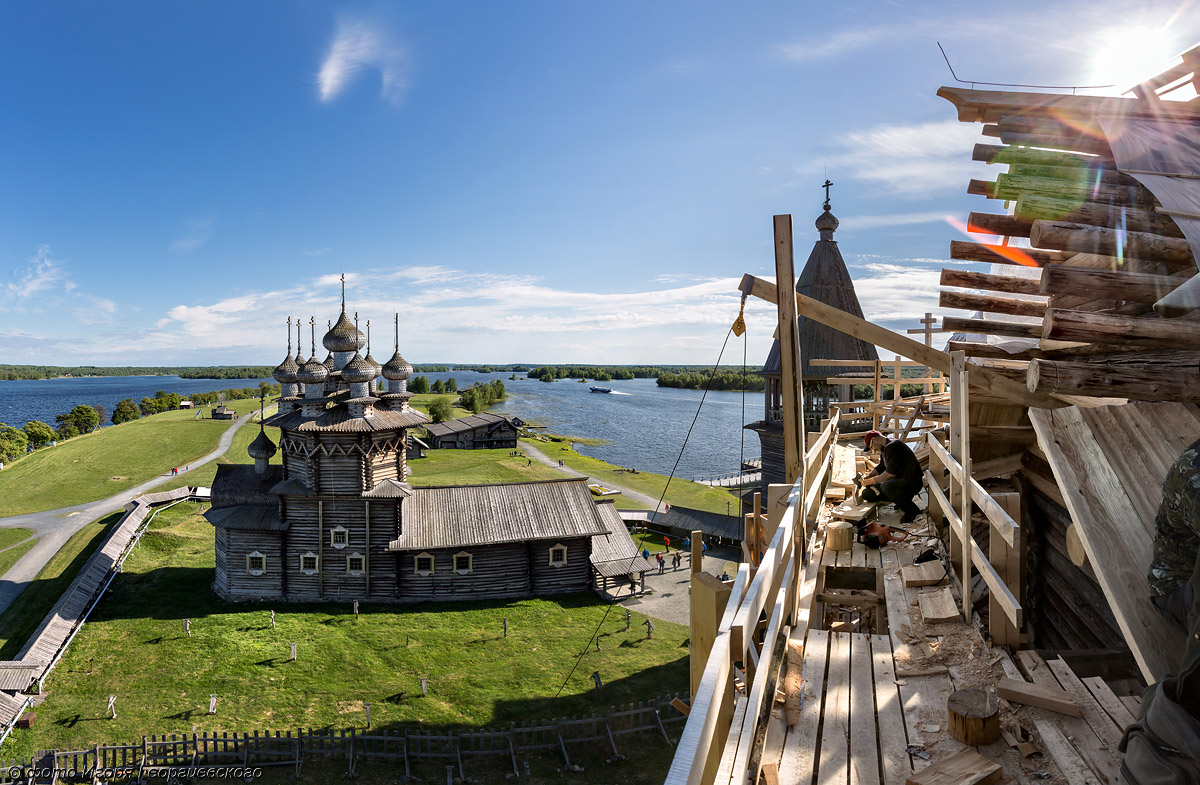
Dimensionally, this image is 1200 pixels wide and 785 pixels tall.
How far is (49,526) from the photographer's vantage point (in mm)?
36938

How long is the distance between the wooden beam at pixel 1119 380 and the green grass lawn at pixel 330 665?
1738 centimetres

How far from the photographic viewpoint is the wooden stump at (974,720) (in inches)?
131

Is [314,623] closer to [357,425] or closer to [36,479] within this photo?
[357,425]

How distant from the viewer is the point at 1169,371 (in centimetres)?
408

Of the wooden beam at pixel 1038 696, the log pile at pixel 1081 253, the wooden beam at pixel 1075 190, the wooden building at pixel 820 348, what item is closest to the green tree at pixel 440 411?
the wooden building at pixel 820 348

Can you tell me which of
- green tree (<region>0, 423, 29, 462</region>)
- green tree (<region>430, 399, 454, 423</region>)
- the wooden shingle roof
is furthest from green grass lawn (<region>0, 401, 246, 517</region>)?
the wooden shingle roof

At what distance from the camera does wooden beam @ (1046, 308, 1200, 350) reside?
3.81 metres

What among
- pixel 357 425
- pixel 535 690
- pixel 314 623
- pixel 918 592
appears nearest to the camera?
pixel 918 592

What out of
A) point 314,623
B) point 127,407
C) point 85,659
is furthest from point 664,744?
point 127,407

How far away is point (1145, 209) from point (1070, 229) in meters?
1.02

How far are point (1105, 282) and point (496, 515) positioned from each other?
26.6 metres

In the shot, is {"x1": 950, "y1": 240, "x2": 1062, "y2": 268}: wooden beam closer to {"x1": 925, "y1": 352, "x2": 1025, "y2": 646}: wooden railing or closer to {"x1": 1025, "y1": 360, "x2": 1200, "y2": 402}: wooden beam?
{"x1": 925, "y1": 352, "x2": 1025, "y2": 646}: wooden railing

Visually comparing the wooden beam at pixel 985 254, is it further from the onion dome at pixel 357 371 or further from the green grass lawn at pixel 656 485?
the green grass lawn at pixel 656 485

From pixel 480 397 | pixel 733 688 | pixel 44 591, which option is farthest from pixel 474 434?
pixel 733 688
